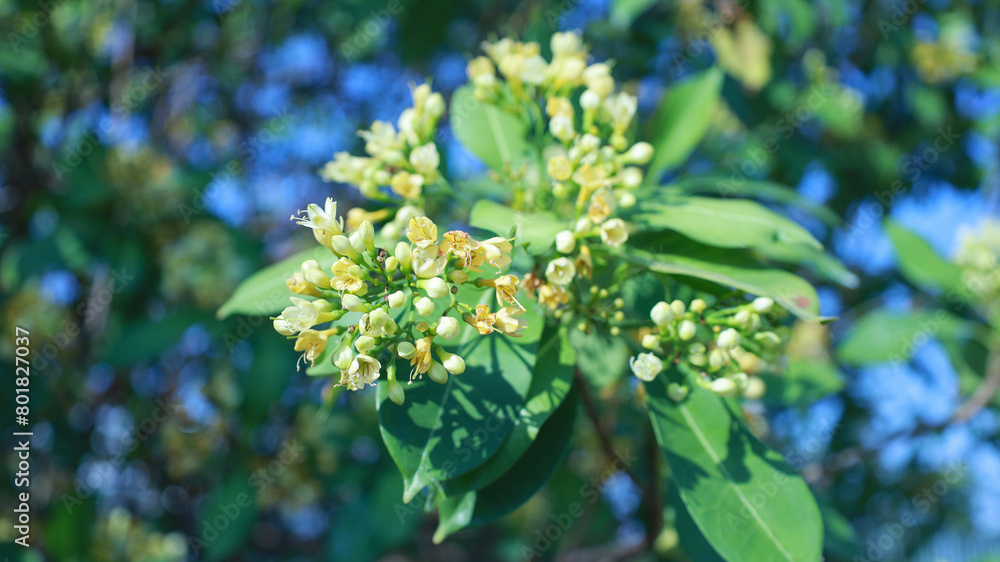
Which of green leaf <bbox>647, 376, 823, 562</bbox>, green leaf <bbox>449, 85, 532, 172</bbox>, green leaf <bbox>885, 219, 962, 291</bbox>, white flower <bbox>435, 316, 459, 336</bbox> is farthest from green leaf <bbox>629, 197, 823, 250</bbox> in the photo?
green leaf <bbox>885, 219, 962, 291</bbox>

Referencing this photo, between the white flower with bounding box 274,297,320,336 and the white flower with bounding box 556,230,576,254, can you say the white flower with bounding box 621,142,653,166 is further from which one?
the white flower with bounding box 274,297,320,336

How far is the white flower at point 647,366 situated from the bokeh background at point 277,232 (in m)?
1.55

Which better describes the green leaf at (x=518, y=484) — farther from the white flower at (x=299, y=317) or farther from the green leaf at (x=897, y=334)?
the green leaf at (x=897, y=334)

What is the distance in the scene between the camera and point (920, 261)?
129 inches

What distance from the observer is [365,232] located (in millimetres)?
1399

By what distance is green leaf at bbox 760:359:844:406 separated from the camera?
2.56 m

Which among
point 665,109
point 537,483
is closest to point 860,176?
point 665,109

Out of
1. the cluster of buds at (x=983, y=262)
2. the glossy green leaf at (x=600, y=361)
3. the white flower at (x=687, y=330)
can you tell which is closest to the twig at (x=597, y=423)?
the glossy green leaf at (x=600, y=361)

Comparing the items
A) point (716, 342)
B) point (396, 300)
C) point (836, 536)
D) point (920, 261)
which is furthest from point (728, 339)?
point (920, 261)

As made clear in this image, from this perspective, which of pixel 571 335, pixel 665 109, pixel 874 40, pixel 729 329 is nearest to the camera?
pixel 729 329

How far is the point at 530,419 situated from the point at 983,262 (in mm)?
2922

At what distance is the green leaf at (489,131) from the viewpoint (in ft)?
7.16

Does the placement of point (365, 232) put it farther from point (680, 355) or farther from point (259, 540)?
point (259, 540)

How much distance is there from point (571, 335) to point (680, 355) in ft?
0.97
